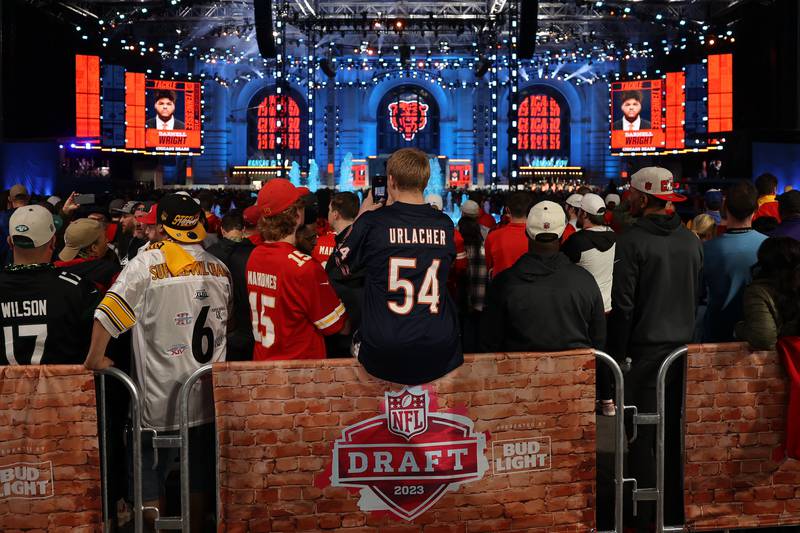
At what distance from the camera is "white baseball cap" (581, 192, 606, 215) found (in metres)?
8.20

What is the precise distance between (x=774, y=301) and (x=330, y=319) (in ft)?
8.43

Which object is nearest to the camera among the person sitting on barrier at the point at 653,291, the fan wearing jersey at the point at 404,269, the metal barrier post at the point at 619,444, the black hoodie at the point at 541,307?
the fan wearing jersey at the point at 404,269

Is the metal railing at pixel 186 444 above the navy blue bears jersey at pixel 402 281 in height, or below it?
below

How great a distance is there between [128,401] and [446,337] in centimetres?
234

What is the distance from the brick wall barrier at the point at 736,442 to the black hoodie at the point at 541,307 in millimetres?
710

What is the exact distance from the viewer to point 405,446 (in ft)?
16.5

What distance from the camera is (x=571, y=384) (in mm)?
5148

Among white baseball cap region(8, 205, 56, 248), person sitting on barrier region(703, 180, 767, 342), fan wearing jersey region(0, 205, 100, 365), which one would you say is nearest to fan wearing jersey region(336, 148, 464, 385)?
fan wearing jersey region(0, 205, 100, 365)

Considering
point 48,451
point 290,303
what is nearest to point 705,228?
point 290,303

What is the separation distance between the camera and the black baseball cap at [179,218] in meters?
5.41

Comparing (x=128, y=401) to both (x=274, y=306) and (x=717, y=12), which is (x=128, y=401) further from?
(x=717, y=12)

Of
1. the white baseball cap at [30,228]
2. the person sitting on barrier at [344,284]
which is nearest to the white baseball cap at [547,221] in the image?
the person sitting on barrier at [344,284]

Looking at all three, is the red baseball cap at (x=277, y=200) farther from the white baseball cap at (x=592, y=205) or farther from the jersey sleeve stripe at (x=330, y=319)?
the white baseball cap at (x=592, y=205)

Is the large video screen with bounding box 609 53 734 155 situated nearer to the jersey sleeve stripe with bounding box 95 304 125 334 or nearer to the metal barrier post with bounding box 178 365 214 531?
the metal barrier post with bounding box 178 365 214 531
